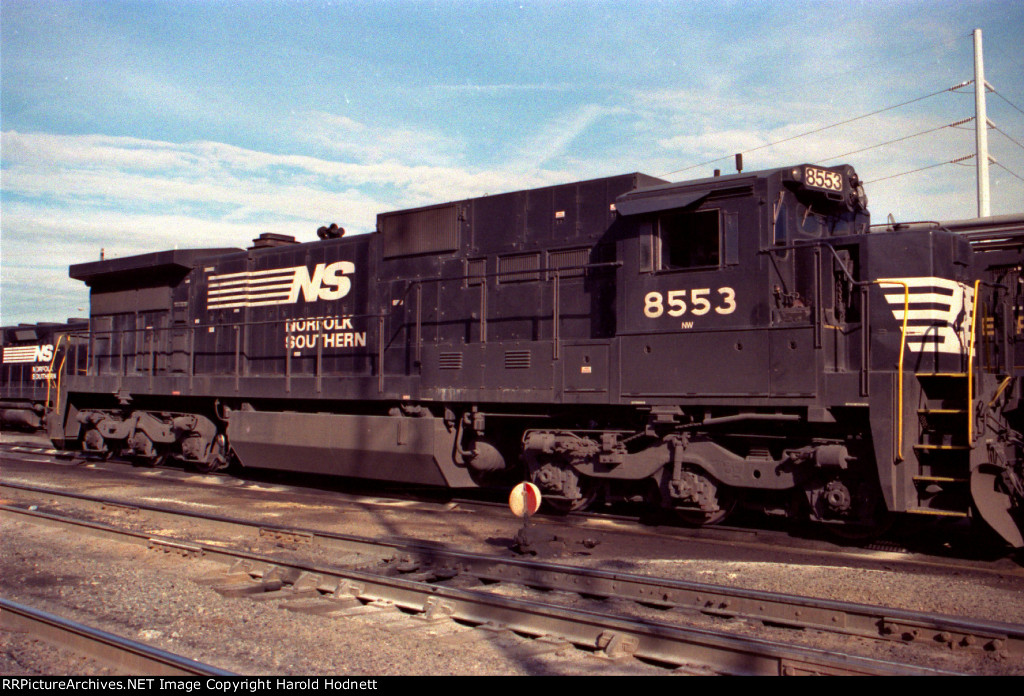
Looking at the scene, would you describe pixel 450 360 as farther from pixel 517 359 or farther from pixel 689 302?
pixel 689 302

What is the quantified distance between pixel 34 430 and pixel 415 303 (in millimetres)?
18830

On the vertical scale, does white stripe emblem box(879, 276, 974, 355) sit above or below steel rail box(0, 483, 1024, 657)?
above

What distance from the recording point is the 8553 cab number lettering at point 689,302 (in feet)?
26.1

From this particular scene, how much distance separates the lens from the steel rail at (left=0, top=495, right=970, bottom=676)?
4.20 meters

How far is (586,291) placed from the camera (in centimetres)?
945

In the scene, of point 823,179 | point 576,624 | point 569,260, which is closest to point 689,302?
point 823,179

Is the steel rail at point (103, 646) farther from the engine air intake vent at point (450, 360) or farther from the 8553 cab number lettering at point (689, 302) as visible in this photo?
the 8553 cab number lettering at point (689, 302)

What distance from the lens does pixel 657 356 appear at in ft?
27.3

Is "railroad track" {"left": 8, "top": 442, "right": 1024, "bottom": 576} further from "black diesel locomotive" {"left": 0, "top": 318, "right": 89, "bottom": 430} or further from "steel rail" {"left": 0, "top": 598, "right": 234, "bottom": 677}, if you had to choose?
Result: "black diesel locomotive" {"left": 0, "top": 318, "right": 89, "bottom": 430}

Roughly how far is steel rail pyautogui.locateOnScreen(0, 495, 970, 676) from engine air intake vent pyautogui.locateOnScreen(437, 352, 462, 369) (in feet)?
12.0

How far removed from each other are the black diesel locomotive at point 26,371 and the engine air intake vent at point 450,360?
15.2 metres

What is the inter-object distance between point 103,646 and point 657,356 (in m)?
5.56

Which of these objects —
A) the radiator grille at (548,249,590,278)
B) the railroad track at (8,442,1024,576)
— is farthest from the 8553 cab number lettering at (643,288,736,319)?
the railroad track at (8,442,1024,576)
